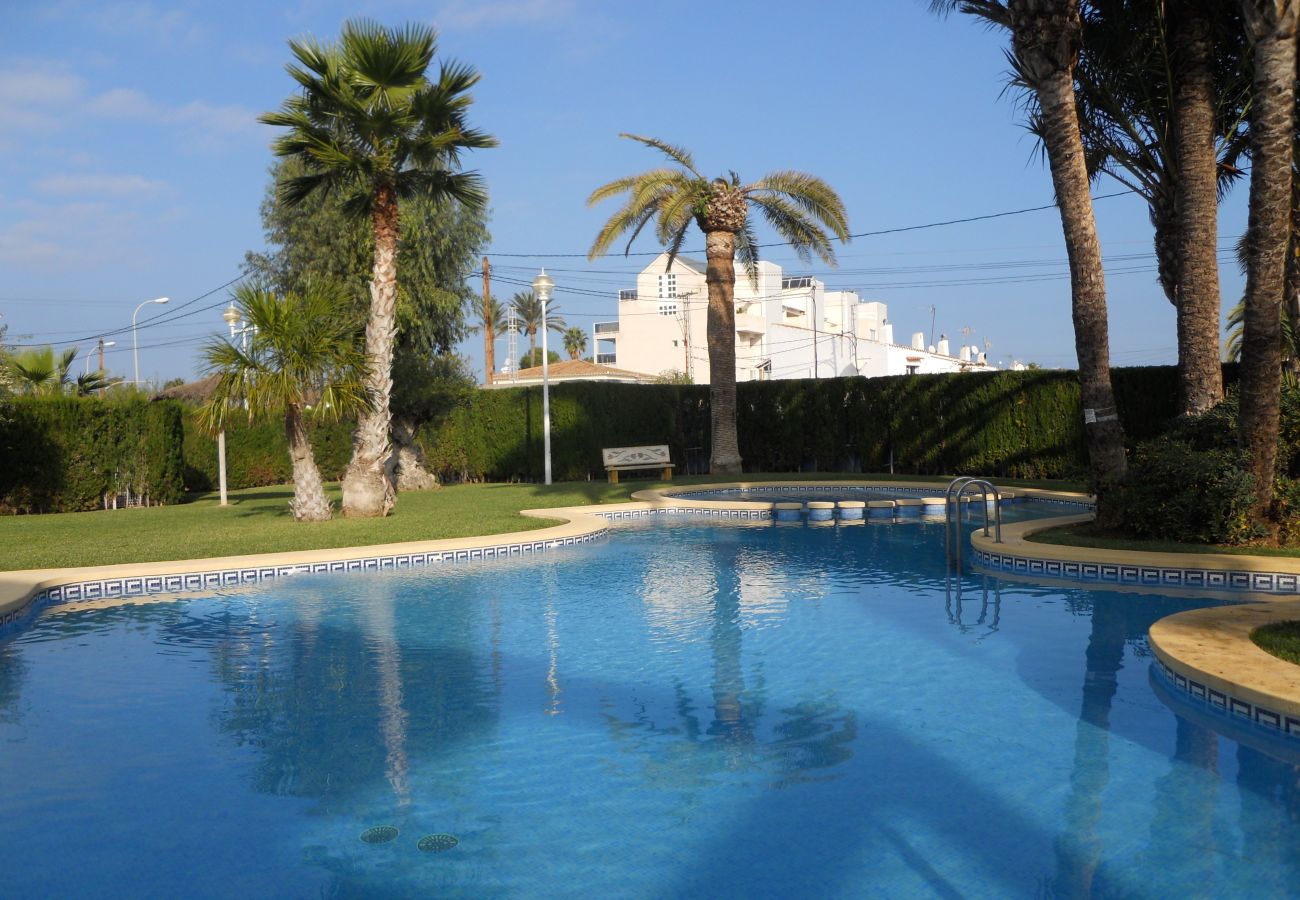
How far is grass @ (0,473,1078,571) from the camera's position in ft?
40.8

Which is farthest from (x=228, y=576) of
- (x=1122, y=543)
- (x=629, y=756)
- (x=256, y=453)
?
(x=256, y=453)

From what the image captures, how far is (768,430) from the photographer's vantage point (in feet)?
88.1

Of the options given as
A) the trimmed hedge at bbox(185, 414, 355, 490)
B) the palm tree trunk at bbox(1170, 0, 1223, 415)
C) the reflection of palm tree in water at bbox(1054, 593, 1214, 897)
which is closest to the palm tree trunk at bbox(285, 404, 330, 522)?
the trimmed hedge at bbox(185, 414, 355, 490)

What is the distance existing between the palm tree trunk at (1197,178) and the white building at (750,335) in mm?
44991

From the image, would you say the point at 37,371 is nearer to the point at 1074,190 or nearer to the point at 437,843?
the point at 1074,190

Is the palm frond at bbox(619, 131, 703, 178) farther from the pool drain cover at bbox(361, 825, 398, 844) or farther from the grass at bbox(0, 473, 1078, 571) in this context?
the pool drain cover at bbox(361, 825, 398, 844)

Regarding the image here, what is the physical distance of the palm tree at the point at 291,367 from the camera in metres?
14.5

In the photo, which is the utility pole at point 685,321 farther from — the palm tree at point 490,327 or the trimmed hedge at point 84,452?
the trimmed hedge at point 84,452

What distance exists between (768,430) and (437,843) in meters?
23.1

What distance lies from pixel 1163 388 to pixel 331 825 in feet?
63.7

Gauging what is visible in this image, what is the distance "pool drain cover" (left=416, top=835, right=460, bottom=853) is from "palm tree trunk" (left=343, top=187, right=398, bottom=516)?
40.4 feet

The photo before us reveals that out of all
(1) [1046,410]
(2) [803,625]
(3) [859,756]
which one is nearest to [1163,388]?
(1) [1046,410]

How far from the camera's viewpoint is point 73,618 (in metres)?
9.38

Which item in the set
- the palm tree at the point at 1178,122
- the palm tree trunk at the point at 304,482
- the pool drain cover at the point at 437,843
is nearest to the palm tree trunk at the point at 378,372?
the palm tree trunk at the point at 304,482
